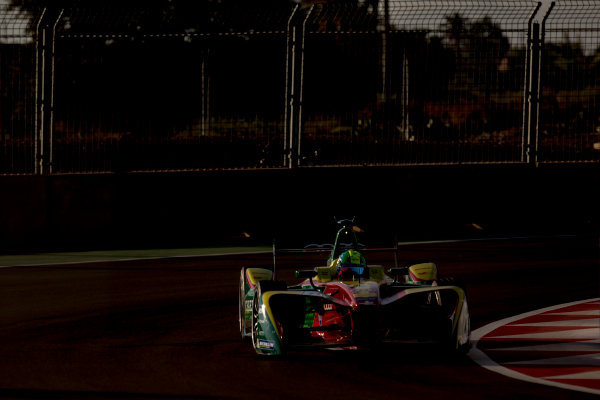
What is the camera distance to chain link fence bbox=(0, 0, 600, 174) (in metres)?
18.0

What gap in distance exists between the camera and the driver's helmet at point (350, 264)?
9711 millimetres

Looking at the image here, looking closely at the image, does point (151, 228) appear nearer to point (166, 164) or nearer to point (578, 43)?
point (166, 164)

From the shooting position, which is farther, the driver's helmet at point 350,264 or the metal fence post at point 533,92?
Result: the metal fence post at point 533,92

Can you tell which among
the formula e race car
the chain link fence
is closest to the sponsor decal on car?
the formula e race car

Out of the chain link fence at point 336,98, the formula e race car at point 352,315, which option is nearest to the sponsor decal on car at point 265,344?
the formula e race car at point 352,315

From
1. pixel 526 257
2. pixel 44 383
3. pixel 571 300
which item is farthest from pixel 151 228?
pixel 44 383

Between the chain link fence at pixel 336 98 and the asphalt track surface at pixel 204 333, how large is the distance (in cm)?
227

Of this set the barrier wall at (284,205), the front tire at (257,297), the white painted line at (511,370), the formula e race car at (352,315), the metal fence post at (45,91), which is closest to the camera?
the white painted line at (511,370)

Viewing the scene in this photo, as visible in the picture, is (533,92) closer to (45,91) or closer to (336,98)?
(336,98)

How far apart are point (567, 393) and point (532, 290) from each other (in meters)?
5.68

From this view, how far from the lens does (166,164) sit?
1833 centimetres

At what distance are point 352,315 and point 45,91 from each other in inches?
404

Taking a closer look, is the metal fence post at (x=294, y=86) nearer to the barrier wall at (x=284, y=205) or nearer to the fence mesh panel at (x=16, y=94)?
the barrier wall at (x=284, y=205)

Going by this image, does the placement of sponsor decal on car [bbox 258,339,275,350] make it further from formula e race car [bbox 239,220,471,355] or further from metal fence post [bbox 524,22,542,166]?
metal fence post [bbox 524,22,542,166]
